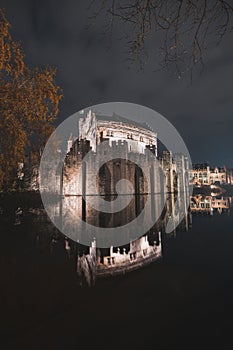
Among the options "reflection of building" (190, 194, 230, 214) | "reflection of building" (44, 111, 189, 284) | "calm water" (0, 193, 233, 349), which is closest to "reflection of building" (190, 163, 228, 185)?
"reflection of building" (44, 111, 189, 284)

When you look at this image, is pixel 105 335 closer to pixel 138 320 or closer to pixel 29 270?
pixel 138 320

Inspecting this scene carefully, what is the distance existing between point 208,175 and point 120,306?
111279 millimetres

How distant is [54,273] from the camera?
4613 millimetres

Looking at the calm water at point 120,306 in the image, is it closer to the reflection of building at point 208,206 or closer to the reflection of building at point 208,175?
the reflection of building at point 208,206

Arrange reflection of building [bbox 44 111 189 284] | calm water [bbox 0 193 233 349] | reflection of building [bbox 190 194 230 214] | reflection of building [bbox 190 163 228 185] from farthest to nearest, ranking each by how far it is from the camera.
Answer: reflection of building [bbox 190 163 228 185] < reflection of building [bbox 190 194 230 214] < reflection of building [bbox 44 111 189 284] < calm water [bbox 0 193 233 349]

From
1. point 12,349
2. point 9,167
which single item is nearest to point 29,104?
point 9,167

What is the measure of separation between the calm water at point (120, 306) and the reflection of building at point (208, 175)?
343ft

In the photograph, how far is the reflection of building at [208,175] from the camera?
338 ft

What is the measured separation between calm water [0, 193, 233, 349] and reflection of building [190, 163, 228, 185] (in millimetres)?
104590

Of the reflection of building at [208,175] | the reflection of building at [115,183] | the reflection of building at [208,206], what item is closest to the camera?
the reflection of building at [115,183]

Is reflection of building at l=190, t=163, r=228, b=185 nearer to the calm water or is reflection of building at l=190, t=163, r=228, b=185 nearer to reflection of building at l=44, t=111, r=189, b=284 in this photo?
reflection of building at l=44, t=111, r=189, b=284

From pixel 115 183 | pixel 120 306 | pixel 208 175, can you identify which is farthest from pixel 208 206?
pixel 208 175

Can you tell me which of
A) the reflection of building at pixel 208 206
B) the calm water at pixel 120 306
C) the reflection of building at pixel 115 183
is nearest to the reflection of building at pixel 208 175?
the reflection of building at pixel 115 183

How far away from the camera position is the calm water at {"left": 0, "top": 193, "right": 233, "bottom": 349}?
239cm
